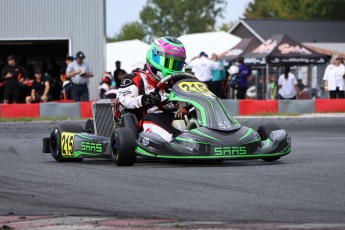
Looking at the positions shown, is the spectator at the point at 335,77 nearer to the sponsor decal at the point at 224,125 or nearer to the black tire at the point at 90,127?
the black tire at the point at 90,127

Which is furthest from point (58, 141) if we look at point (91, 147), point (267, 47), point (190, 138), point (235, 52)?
point (235, 52)

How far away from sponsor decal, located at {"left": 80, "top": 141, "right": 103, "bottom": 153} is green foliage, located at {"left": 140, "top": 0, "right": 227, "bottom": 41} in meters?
102

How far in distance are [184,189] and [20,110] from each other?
1738 centimetres

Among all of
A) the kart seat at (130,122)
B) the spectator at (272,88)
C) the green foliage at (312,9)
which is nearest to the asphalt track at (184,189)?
the kart seat at (130,122)

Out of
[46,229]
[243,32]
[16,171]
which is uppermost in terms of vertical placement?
[46,229]

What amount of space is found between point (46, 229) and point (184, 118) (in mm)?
4913

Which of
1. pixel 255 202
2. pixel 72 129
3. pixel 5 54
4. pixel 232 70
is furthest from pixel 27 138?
pixel 5 54

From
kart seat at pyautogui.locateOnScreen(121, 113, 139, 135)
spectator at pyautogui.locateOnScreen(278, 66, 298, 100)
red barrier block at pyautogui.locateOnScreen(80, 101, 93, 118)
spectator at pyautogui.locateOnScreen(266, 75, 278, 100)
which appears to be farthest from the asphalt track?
spectator at pyautogui.locateOnScreen(266, 75, 278, 100)

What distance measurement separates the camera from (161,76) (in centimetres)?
1156

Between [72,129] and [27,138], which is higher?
[72,129]

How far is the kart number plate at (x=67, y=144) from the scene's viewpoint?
37.8ft

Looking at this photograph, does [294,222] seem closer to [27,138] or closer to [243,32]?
[27,138]

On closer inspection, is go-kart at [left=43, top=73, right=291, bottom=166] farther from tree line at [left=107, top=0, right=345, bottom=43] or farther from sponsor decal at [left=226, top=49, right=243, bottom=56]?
tree line at [left=107, top=0, right=345, bottom=43]

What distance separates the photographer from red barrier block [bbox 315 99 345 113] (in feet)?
83.2
